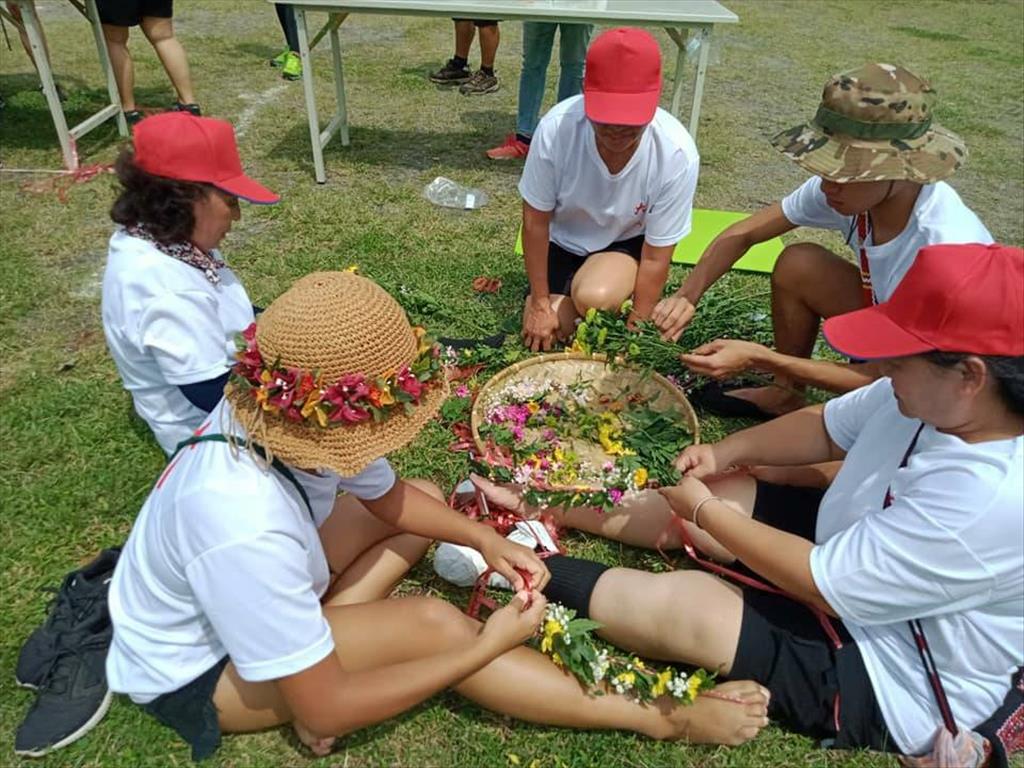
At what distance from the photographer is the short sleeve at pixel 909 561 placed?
59.4 inches

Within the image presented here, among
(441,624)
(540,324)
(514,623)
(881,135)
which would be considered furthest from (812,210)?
(441,624)

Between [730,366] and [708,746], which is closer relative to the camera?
[708,746]

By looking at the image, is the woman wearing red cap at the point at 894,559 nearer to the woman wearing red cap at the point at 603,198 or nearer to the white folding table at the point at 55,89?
the woman wearing red cap at the point at 603,198

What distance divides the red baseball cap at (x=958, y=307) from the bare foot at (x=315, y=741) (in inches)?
61.8

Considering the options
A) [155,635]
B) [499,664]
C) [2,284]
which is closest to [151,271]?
Answer: [155,635]

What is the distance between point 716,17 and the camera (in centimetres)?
445

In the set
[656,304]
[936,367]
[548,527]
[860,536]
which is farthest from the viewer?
[656,304]

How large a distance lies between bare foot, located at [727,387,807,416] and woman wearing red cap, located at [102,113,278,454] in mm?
2083

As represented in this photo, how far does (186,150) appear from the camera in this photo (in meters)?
2.08

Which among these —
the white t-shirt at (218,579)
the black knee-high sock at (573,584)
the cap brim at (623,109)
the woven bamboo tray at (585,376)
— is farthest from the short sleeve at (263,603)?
the cap brim at (623,109)

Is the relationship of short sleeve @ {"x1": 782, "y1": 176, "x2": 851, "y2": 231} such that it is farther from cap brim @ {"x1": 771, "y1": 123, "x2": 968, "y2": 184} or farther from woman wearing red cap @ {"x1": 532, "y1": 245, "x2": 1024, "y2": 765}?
woman wearing red cap @ {"x1": 532, "y1": 245, "x2": 1024, "y2": 765}

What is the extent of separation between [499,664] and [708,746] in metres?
0.62

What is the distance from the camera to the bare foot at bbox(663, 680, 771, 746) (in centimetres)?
189

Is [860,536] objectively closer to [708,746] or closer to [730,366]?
[708,746]
